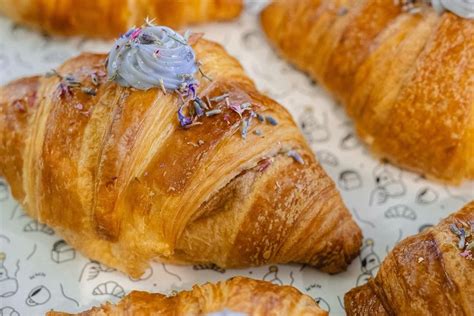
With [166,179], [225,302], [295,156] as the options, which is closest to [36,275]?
[166,179]

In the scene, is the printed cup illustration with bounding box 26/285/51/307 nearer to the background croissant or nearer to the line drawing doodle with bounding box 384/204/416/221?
the background croissant

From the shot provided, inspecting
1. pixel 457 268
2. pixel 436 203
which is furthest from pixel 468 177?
pixel 457 268

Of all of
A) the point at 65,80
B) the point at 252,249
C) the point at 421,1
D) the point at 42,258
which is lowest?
the point at 42,258

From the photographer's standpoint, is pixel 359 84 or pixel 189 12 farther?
pixel 189 12

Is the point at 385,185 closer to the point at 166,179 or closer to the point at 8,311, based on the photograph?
the point at 166,179

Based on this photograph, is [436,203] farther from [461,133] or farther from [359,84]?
[359,84]

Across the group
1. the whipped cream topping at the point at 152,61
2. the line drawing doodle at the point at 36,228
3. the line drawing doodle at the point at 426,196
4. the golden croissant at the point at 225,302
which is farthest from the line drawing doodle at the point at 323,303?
the line drawing doodle at the point at 36,228

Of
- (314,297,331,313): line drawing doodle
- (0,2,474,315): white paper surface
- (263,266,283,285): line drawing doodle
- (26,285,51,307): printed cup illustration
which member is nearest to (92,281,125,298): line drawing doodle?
(0,2,474,315): white paper surface
